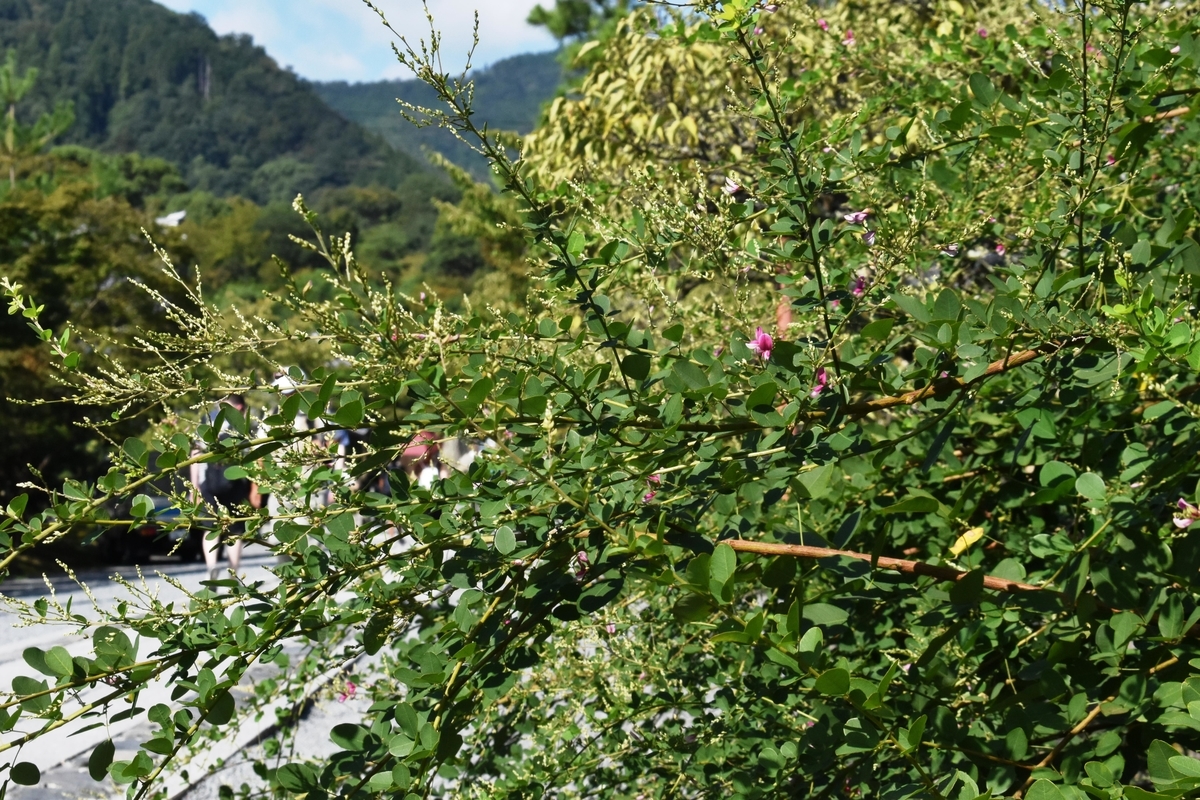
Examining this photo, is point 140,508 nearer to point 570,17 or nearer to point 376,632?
point 376,632

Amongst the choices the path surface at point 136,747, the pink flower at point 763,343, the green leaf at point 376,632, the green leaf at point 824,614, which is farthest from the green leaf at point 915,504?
the path surface at point 136,747

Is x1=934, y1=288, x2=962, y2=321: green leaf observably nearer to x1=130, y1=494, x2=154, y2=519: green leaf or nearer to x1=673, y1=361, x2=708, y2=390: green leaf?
x1=673, y1=361, x2=708, y2=390: green leaf

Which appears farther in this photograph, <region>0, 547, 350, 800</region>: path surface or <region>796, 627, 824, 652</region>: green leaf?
<region>0, 547, 350, 800</region>: path surface

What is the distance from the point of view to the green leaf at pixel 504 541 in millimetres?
1173

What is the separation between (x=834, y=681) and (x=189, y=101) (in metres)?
124

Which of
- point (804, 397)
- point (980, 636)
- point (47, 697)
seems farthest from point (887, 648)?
point (47, 697)

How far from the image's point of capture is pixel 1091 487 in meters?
1.21

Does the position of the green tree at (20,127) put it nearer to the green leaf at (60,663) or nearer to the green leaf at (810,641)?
the green leaf at (60,663)

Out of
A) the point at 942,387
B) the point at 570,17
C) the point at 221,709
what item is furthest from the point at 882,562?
the point at 570,17

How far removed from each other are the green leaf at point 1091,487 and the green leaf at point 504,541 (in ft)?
2.02

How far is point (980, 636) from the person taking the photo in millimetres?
1506

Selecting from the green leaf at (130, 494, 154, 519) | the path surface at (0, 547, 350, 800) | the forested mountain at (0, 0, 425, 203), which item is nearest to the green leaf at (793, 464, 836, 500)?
the green leaf at (130, 494, 154, 519)

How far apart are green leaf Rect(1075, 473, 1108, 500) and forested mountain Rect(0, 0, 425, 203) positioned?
97670mm

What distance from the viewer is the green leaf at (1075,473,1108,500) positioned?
3.90ft
